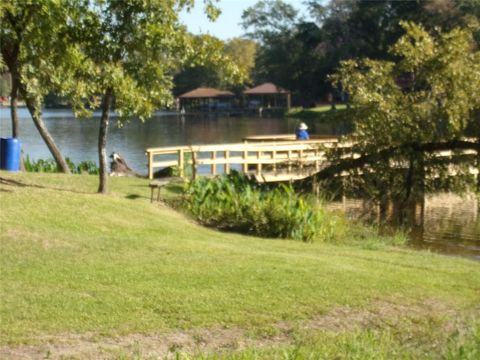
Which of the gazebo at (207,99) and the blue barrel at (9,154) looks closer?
the blue barrel at (9,154)

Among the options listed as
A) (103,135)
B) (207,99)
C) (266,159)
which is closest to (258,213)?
(103,135)

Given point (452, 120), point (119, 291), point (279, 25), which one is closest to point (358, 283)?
point (119, 291)

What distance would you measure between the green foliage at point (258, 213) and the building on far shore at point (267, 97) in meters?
92.8

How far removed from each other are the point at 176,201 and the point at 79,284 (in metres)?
9.75

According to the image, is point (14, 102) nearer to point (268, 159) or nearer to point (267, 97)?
point (268, 159)

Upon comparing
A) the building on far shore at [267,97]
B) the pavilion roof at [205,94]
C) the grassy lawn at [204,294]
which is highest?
the pavilion roof at [205,94]

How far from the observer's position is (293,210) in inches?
681

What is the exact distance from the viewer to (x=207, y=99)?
130 m

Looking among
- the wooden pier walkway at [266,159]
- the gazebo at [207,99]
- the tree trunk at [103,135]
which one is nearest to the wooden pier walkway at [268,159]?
the wooden pier walkway at [266,159]

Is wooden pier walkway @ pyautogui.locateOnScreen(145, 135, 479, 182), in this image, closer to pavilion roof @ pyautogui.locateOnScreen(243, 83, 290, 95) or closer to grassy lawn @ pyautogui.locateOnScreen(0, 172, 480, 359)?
grassy lawn @ pyautogui.locateOnScreen(0, 172, 480, 359)

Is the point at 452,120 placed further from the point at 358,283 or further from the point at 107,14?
the point at 358,283

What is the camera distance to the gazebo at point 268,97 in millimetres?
116181

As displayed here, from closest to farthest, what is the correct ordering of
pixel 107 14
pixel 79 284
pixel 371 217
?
pixel 79 284
pixel 107 14
pixel 371 217

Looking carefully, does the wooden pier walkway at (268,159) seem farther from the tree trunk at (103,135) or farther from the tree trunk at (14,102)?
the tree trunk at (103,135)
